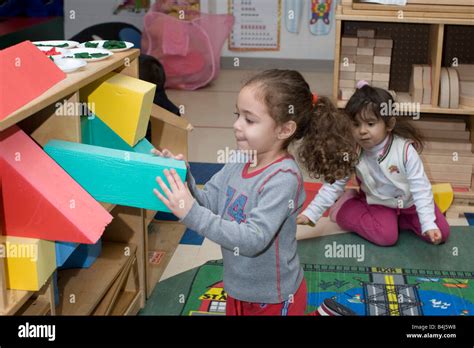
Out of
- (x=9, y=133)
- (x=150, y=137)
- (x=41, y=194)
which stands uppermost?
(x=9, y=133)

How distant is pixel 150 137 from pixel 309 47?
3.56m

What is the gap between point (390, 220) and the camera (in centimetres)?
282

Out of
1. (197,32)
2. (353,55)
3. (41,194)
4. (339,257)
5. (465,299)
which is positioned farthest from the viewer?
(197,32)

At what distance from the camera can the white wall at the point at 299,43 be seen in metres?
5.92

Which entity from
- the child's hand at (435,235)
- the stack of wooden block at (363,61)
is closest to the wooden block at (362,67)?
the stack of wooden block at (363,61)

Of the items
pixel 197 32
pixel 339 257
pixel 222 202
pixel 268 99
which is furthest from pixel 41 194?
pixel 197 32

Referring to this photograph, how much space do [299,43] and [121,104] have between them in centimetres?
430

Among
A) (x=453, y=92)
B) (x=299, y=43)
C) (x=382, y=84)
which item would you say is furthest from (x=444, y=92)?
(x=299, y=43)

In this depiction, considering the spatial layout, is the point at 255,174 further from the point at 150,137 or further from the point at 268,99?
the point at 150,137

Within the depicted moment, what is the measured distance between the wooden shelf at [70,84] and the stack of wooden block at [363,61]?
135 cm

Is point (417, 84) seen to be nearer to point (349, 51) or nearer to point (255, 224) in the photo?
point (349, 51)

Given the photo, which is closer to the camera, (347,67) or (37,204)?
(37,204)

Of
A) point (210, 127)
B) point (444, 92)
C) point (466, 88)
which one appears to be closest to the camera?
point (444, 92)

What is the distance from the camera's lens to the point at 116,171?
1.56 metres
